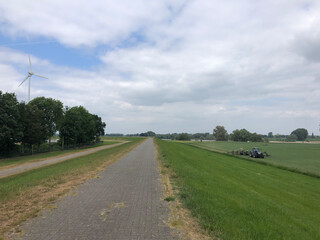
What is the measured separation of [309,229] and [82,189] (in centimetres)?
825

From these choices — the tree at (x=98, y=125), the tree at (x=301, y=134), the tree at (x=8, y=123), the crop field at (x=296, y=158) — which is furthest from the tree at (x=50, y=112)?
the tree at (x=301, y=134)

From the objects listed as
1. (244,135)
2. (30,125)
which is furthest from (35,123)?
(244,135)

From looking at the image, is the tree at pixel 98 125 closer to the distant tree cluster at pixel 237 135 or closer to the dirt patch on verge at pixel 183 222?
the dirt patch on verge at pixel 183 222

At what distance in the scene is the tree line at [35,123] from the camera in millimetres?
33000

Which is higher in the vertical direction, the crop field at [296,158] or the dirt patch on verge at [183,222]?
the dirt patch on verge at [183,222]

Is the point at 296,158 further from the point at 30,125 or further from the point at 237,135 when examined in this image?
the point at 237,135

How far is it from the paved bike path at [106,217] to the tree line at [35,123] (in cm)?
3159


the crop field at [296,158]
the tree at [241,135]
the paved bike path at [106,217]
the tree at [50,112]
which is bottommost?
the crop field at [296,158]

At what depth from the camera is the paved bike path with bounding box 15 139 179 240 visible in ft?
14.4

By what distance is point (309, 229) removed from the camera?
21.4 ft

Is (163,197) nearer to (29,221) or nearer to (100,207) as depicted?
(100,207)

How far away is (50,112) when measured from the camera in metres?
51.9

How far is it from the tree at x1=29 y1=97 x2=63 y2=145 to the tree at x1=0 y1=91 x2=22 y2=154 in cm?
1344

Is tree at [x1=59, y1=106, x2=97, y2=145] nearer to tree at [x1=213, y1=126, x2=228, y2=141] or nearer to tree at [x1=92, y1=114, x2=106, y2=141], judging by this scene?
tree at [x1=92, y1=114, x2=106, y2=141]
